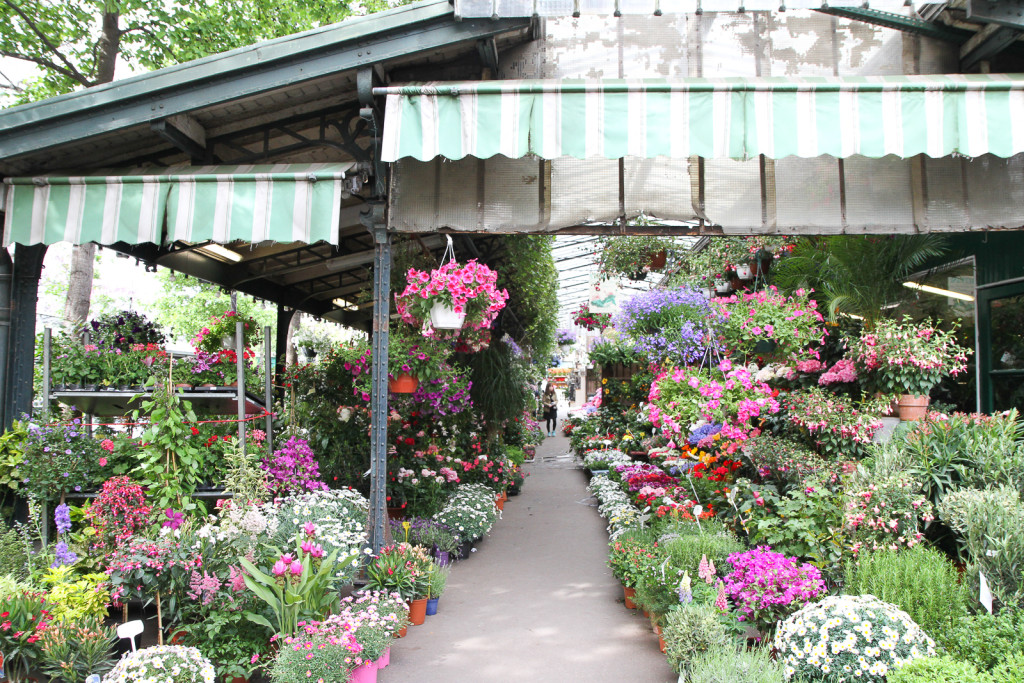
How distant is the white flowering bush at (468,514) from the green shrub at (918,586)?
13.3 ft

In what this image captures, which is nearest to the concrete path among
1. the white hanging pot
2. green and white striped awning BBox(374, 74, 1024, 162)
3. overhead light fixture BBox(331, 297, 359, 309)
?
the white hanging pot

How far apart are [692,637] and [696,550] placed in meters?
0.98

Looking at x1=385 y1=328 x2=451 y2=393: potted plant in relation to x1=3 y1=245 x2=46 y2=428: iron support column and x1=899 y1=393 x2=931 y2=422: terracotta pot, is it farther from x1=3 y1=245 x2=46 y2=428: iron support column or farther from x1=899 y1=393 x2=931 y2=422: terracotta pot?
x1=899 y1=393 x2=931 y2=422: terracotta pot

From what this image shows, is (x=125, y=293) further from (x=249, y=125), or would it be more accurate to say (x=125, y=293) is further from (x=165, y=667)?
(x=165, y=667)

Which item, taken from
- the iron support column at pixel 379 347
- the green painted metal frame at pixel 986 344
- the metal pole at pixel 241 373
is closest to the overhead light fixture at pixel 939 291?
the green painted metal frame at pixel 986 344

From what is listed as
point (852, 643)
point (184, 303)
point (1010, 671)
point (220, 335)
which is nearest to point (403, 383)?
point (220, 335)

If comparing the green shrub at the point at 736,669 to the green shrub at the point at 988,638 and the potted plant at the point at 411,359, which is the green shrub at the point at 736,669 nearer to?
the green shrub at the point at 988,638

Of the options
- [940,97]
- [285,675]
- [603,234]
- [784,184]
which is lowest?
[285,675]

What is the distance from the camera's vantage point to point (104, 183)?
5066 mm

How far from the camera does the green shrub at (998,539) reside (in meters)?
3.76

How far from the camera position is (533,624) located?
5.15m

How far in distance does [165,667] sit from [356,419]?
433 cm

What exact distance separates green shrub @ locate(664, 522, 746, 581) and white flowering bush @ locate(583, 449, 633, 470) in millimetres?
5673

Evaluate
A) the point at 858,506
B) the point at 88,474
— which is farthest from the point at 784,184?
the point at 88,474
